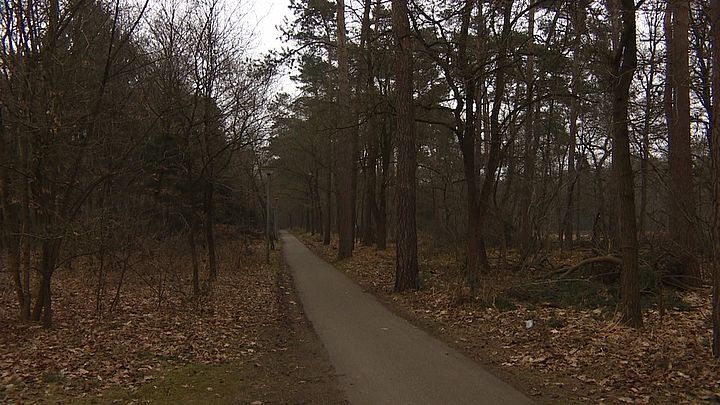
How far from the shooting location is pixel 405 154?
1373 cm

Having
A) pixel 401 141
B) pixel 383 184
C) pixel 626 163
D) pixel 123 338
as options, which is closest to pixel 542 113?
pixel 383 184

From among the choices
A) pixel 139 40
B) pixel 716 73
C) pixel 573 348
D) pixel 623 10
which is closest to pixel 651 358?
pixel 573 348

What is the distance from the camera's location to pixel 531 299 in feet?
38.1

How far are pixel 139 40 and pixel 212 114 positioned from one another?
246 centimetres

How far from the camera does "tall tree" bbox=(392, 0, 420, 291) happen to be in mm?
13547

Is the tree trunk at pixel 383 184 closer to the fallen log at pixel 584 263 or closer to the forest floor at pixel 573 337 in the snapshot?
the forest floor at pixel 573 337

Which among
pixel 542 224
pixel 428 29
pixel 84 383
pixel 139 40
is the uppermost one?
pixel 428 29

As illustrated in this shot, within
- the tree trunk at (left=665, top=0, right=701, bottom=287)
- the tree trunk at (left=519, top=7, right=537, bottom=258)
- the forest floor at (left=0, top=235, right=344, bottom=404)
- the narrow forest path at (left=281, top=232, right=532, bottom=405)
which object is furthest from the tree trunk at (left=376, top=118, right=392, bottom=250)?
the tree trunk at (left=665, top=0, right=701, bottom=287)

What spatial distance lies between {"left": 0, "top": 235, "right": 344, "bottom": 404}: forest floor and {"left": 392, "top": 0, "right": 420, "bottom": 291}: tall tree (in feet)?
9.53

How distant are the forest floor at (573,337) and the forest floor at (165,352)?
7.74 ft

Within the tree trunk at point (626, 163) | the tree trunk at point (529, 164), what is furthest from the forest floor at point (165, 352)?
the tree trunk at point (529, 164)

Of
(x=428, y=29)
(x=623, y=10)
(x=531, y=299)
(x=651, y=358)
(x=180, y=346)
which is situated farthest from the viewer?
(x=428, y=29)

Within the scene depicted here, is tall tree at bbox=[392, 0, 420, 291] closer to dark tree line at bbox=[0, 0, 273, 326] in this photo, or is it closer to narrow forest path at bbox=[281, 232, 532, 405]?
narrow forest path at bbox=[281, 232, 532, 405]

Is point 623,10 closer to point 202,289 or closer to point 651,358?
point 651,358
